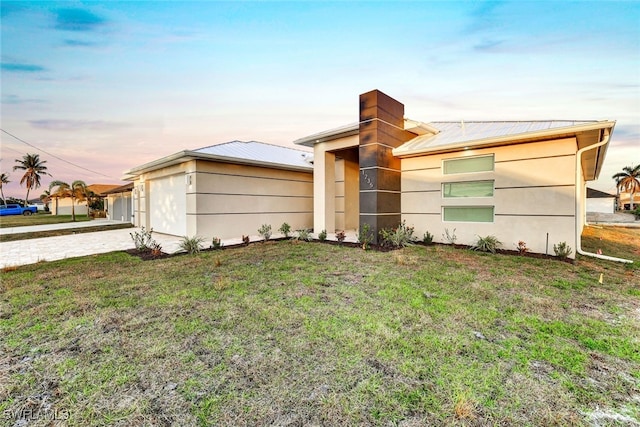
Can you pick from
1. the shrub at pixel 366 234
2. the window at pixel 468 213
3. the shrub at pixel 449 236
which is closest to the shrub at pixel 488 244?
the window at pixel 468 213

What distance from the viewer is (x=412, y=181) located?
946 centimetres

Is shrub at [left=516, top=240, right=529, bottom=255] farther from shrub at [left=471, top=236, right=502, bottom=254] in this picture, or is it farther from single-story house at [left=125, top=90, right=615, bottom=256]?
shrub at [left=471, top=236, right=502, bottom=254]

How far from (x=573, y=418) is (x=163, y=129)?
15.5 metres

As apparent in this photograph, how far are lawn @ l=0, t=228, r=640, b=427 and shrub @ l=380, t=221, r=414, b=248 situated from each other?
3045 mm

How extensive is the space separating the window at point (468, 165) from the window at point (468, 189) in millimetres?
380

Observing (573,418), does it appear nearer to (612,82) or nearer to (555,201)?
(555,201)

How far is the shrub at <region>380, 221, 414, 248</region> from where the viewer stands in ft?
27.7

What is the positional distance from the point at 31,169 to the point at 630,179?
253 ft

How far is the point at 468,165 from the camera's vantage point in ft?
27.6

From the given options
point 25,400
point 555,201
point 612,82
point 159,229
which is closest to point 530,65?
point 612,82

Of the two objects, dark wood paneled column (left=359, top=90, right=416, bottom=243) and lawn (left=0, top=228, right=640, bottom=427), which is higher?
dark wood paneled column (left=359, top=90, right=416, bottom=243)

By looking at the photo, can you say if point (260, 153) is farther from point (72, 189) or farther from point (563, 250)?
point (72, 189)

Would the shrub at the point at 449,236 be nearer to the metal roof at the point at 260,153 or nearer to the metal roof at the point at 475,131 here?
the metal roof at the point at 475,131

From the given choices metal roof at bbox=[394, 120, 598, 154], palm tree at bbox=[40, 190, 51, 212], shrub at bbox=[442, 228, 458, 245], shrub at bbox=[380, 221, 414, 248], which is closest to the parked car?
palm tree at bbox=[40, 190, 51, 212]
